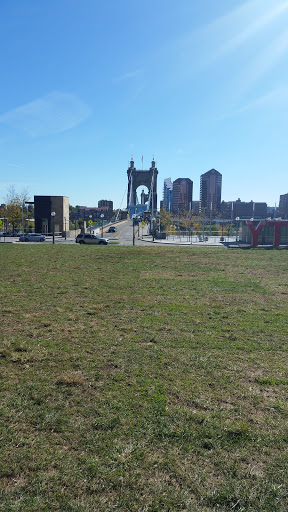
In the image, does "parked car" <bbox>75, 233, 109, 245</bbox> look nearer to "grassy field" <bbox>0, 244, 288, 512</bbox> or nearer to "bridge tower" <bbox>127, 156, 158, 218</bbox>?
"grassy field" <bbox>0, 244, 288, 512</bbox>

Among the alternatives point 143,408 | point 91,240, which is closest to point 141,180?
point 91,240

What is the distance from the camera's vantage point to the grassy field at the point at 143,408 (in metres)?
3.06

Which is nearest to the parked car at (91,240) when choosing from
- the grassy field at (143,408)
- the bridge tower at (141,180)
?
the grassy field at (143,408)

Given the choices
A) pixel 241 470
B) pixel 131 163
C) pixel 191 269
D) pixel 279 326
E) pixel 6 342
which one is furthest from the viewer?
pixel 131 163

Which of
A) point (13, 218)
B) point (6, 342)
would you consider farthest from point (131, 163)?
point (6, 342)

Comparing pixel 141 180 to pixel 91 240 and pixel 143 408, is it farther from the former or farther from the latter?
pixel 143 408

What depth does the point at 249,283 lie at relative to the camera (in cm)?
1405

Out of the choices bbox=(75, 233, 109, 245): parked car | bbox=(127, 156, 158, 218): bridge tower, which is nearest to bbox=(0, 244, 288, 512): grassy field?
bbox=(75, 233, 109, 245): parked car

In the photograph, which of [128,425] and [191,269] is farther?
[191,269]

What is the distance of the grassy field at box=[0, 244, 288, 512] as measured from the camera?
306 cm

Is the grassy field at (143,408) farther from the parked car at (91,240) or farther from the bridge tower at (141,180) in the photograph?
the bridge tower at (141,180)

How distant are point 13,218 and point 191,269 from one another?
58681mm

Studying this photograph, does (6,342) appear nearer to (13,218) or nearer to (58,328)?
(58,328)

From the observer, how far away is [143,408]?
4.34 meters
